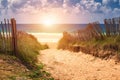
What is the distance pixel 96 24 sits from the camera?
16.7 metres

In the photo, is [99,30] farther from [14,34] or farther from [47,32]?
[47,32]

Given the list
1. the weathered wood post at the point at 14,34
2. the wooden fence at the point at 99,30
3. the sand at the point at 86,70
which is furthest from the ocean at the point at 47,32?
the weathered wood post at the point at 14,34

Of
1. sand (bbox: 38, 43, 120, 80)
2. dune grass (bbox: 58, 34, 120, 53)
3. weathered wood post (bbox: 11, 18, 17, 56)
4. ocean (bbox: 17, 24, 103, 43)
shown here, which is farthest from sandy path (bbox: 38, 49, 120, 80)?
ocean (bbox: 17, 24, 103, 43)

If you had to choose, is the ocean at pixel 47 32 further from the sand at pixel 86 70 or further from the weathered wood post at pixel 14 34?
the weathered wood post at pixel 14 34

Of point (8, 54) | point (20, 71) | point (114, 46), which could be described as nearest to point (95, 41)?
point (114, 46)

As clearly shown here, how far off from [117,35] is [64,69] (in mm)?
4401

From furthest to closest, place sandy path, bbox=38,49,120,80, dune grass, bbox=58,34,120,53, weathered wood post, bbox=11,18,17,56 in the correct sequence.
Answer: dune grass, bbox=58,34,120,53 < weathered wood post, bbox=11,18,17,56 < sandy path, bbox=38,49,120,80

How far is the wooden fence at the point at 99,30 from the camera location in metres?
15.5

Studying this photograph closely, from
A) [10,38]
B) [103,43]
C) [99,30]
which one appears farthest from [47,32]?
[10,38]

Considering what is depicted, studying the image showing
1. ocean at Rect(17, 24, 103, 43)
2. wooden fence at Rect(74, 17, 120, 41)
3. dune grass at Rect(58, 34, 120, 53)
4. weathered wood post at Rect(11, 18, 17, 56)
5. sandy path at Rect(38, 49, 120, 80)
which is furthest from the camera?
ocean at Rect(17, 24, 103, 43)

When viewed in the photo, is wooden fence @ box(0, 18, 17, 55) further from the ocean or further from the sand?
the ocean

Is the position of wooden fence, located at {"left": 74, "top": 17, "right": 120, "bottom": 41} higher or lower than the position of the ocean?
higher

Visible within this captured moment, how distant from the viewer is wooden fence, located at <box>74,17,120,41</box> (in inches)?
610

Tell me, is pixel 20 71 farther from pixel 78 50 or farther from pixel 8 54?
pixel 78 50
